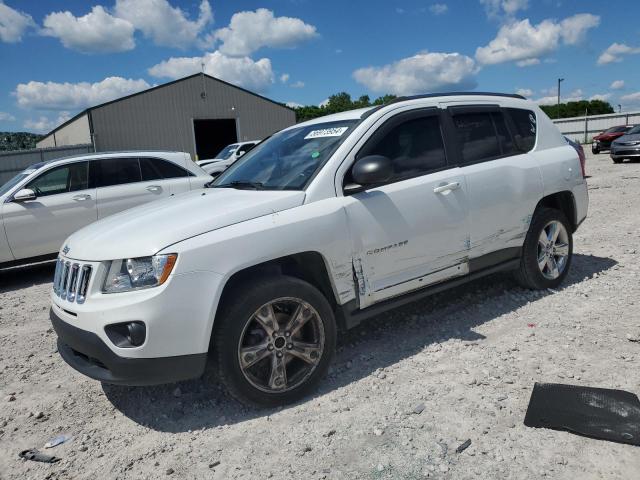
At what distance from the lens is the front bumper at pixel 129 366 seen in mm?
2803

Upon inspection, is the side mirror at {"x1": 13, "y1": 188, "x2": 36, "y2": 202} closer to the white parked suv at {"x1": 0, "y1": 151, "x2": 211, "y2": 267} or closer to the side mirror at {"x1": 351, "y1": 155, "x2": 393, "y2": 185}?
the white parked suv at {"x1": 0, "y1": 151, "x2": 211, "y2": 267}

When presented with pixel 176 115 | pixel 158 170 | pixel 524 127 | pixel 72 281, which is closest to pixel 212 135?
pixel 176 115

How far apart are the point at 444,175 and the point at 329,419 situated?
2.05 meters

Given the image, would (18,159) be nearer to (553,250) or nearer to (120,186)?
(120,186)

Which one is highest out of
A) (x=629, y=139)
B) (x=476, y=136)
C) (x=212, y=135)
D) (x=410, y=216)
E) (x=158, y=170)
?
(x=212, y=135)

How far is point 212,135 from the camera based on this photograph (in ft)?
111

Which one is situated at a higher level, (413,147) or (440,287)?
(413,147)

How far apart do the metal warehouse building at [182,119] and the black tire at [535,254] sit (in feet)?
85.5

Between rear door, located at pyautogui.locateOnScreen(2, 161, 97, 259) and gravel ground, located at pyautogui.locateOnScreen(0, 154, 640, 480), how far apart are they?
→ 2471 millimetres

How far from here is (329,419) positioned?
3.06 meters

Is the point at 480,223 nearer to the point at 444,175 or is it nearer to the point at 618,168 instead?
the point at 444,175

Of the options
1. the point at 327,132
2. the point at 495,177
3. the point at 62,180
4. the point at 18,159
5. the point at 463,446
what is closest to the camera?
the point at 463,446

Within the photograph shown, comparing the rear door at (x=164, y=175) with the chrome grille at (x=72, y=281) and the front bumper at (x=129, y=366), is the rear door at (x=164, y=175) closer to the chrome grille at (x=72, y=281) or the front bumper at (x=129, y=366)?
the chrome grille at (x=72, y=281)

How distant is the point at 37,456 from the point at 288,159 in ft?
8.27
